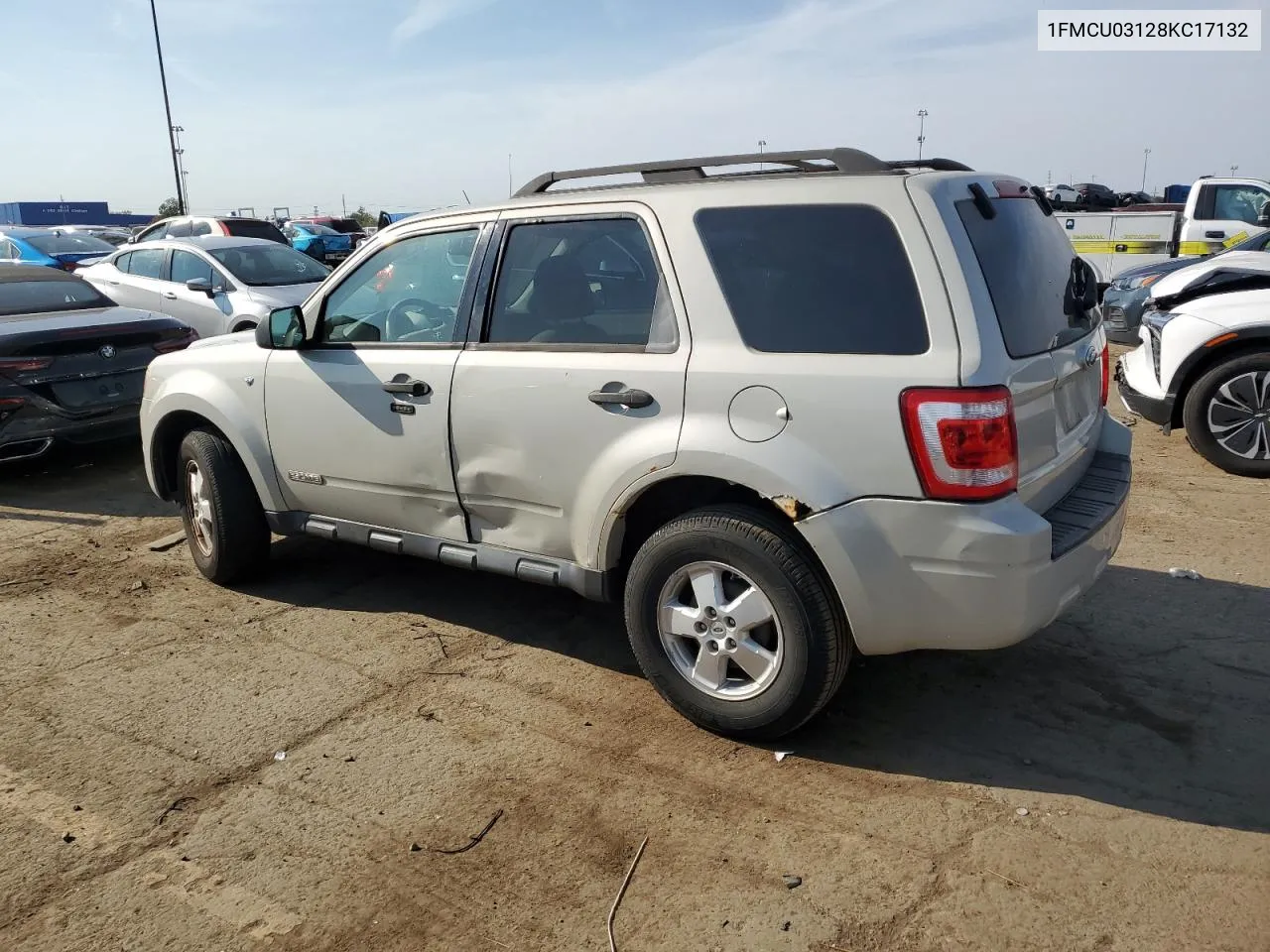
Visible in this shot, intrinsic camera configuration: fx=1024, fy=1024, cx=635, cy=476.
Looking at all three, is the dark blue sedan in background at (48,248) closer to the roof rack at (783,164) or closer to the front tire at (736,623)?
the roof rack at (783,164)

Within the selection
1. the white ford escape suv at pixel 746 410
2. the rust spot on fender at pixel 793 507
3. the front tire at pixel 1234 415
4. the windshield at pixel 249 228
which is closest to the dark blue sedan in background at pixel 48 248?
the windshield at pixel 249 228

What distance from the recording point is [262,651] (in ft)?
14.9

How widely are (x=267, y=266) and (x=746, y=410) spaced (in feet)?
30.6

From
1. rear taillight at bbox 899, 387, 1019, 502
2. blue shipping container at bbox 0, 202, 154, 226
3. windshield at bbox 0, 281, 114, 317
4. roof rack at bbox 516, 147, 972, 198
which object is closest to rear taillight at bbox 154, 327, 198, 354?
windshield at bbox 0, 281, 114, 317

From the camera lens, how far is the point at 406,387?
13.9 feet

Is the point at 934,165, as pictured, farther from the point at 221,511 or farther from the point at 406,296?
the point at 221,511

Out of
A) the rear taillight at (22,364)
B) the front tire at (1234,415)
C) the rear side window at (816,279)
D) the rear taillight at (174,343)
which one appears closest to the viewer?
the rear side window at (816,279)

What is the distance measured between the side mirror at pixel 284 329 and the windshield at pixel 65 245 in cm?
1399

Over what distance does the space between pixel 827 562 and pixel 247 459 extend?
306cm

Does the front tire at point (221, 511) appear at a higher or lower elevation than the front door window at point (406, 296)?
A: lower

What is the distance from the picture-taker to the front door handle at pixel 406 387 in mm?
4188

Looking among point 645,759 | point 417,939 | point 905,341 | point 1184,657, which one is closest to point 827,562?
point 905,341

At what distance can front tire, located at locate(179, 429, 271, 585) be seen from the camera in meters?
5.06

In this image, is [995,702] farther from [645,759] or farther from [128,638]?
[128,638]
